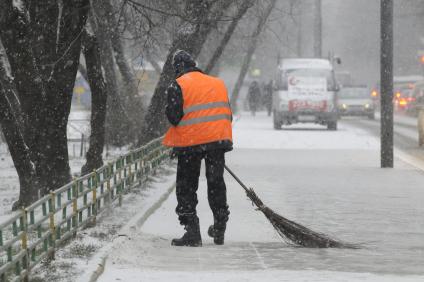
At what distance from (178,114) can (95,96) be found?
258 inches

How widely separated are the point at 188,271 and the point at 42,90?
554 centimetres

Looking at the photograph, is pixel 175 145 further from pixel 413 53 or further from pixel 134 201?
pixel 413 53

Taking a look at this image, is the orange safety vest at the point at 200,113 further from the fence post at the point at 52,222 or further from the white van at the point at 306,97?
the white van at the point at 306,97

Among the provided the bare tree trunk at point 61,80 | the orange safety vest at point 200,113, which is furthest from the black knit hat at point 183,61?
the bare tree trunk at point 61,80

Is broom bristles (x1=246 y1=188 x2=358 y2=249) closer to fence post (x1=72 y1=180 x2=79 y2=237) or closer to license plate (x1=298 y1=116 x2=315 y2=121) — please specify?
fence post (x1=72 y1=180 x2=79 y2=237)

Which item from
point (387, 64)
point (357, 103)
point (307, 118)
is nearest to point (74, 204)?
point (387, 64)

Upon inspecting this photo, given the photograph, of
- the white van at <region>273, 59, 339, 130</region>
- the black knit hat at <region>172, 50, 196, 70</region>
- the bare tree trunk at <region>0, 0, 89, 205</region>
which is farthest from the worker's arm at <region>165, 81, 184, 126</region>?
the white van at <region>273, 59, 339, 130</region>

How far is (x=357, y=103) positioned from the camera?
164 feet

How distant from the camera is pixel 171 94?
9.52 metres

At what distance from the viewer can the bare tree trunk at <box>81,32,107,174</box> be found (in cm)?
1506

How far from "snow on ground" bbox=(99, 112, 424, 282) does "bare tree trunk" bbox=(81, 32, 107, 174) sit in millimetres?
1703

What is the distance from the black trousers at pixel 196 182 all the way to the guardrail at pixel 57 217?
0.86 metres

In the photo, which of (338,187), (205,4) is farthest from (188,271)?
(205,4)

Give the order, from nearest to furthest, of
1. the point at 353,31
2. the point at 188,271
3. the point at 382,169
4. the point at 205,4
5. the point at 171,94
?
the point at 188,271, the point at 171,94, the point at 205,4, the point at 382,169, the point at 353,31
